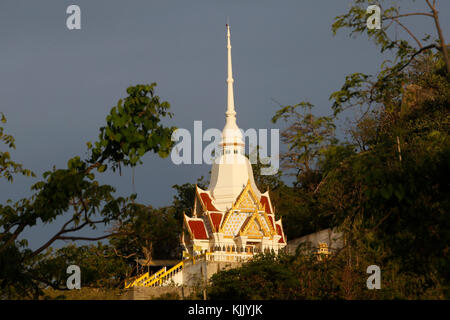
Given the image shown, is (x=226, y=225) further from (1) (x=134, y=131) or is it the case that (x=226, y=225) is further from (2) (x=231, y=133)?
(1) (x=134, y=131)

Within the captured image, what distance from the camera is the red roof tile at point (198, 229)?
35.1 metres

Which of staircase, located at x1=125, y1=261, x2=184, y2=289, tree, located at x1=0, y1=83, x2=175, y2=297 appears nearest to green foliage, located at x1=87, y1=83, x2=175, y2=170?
tree, located at x1=0, y1=83, x2=175, y2=297

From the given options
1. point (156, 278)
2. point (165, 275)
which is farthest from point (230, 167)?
point (156, 278)

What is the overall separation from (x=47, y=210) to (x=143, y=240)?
1.77 meters

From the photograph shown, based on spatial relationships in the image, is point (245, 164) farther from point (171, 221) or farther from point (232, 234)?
point (171, 221)

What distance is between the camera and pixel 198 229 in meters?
35.4

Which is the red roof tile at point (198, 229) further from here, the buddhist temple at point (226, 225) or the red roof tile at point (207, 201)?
the red roof tile at point (207, 201)

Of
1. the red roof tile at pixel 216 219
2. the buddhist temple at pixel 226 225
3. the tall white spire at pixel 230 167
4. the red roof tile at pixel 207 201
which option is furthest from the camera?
the tall white spire at pixel 230 167

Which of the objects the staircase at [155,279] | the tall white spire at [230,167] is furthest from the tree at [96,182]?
the tall white spire at [230,167]

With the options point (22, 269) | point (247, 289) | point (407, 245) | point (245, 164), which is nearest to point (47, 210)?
point (22, 269)

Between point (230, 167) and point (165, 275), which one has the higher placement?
point (230, 167)

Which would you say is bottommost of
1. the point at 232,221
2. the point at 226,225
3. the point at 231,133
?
the point at 226,225
